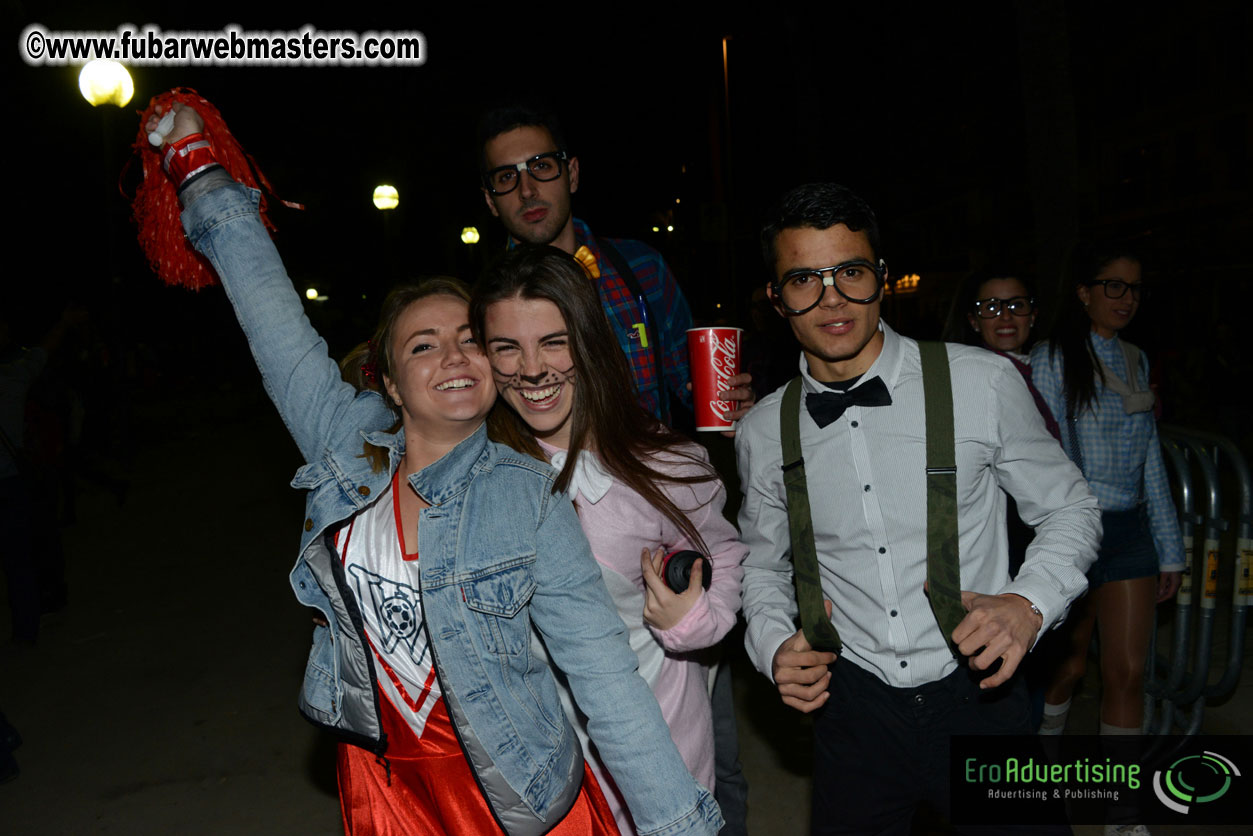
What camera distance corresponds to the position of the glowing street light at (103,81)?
10.5m

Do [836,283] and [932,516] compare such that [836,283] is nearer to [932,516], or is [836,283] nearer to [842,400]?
[842,400]

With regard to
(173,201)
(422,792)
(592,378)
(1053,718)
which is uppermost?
(173,201)

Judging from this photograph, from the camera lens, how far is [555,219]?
324cm

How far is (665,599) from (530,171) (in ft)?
5.80

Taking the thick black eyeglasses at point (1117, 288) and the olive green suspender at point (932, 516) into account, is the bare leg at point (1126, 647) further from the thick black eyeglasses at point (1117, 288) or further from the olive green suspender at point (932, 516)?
the olive green suspender at point (932, 516)

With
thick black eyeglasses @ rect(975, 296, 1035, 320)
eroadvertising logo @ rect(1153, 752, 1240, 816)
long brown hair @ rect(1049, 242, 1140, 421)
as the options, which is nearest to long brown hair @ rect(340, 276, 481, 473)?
long brown hair @ rect(1049, 242, 1140, 421)

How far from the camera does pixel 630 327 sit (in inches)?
128

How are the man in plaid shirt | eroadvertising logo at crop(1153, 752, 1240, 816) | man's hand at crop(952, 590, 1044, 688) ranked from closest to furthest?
man's hand at crop(952, 590, 1044, 688)
the man in plaid shirt
eroadvertising logo at crop(1153, 752, 1240, 816)

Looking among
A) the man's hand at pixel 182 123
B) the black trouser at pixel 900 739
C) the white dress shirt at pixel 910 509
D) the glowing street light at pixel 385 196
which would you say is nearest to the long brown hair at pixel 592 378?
the white dress shirt at pixel 910 509

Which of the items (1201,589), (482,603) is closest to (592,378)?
(482,603)

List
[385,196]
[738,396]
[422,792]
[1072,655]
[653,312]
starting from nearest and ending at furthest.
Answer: [422,792]
[738,396]
[653,312]
[1072,655]
[385,196]

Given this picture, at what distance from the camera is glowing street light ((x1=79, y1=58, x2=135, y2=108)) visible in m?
10.5

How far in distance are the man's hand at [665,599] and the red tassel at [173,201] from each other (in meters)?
1.40

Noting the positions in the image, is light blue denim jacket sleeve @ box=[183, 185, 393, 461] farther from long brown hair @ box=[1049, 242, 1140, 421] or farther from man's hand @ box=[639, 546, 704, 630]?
long brown hair @ box=[1049, 242, 1140, 421]
